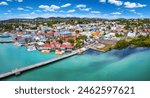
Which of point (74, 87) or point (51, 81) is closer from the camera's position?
point (74, 87)

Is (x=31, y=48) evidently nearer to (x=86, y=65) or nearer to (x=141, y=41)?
(x=86, y=65)

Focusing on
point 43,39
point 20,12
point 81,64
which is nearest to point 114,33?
point 81,64

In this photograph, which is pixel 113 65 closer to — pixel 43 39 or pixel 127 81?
pixel 127 81

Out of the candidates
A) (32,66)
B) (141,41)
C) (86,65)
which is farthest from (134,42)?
(32,66)

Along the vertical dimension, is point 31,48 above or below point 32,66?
above

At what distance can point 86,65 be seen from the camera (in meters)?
2.91

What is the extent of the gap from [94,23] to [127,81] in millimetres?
622

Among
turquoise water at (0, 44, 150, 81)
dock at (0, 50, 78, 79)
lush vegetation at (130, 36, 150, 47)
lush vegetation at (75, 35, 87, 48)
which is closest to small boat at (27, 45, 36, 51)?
turquoise water at (0, 44, 150, 81)

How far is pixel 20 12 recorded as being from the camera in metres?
3.04

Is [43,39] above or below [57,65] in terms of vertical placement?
above

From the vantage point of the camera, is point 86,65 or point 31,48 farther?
point 31,48

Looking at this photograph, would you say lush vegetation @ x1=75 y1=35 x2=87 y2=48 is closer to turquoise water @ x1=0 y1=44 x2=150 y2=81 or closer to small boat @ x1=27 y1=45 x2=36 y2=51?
turquoise water @ x1=0 y1=44 x2=150 y2=81

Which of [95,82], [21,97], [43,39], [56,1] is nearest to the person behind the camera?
[21,97]

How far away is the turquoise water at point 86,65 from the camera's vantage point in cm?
282
